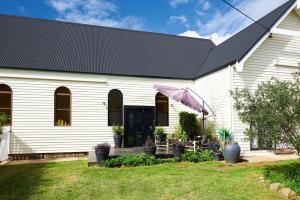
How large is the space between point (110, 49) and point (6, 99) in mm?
7063

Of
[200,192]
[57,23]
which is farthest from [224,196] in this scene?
[57,23]

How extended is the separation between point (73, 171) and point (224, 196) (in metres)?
6.16

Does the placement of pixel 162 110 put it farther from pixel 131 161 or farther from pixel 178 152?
pixel 131 161

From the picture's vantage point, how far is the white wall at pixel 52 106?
590 inches

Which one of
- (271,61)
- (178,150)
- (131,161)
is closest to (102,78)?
(131,161)

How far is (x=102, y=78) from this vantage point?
16781 millimetres

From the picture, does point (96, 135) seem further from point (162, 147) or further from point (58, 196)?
point (58, 196)

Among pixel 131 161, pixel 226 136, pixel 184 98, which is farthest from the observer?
pixel 184 98

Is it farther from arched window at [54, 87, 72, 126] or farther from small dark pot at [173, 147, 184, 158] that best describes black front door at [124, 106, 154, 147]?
small dark pot at [173, 147, 184, 158]

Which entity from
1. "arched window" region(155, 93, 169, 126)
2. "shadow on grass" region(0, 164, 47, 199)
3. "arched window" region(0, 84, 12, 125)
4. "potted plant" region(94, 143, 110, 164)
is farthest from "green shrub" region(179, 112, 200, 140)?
"arched window" region(0, 84, 12, 125)

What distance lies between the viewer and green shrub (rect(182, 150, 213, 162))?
13.4 metres

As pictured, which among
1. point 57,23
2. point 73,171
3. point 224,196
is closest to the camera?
point 224,196

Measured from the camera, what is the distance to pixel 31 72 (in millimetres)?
15352

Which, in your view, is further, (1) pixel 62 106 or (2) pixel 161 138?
(2) pixel 161 138
